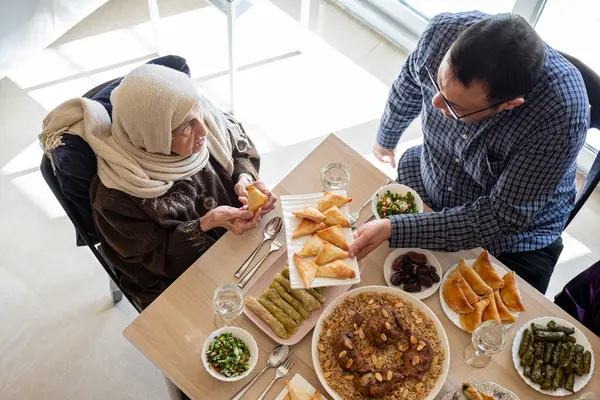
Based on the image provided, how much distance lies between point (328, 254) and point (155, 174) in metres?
0.63

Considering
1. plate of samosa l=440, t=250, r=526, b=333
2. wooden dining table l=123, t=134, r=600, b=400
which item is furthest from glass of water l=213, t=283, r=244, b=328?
plate of samosa l=440, t=250, r=526, b=333

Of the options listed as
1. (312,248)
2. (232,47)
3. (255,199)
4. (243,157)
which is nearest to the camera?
(312,248)

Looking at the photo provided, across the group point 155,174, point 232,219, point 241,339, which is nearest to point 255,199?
point 232,219

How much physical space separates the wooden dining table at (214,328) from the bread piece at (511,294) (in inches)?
1.5

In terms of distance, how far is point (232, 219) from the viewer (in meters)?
1.97

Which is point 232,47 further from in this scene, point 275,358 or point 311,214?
point 275,358

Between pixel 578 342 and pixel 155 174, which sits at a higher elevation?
pixel 155 174

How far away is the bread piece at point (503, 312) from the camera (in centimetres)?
181

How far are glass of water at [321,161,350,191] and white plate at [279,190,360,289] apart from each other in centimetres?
9

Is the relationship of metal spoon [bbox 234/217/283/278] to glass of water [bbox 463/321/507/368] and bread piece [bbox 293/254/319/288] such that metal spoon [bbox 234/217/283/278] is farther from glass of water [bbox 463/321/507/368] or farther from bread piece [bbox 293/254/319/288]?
glass of water [bbox 463/321/507/368]

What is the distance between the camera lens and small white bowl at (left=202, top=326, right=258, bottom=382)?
5.44 feet

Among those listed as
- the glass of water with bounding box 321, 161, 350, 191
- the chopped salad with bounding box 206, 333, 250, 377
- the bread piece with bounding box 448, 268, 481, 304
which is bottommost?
the chopped salad with bounding box 206, 333, 250, 377

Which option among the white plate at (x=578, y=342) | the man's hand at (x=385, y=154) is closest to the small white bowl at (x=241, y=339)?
the white plate at (x=578, y=342)

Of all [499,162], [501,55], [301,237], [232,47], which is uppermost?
[501,55]
